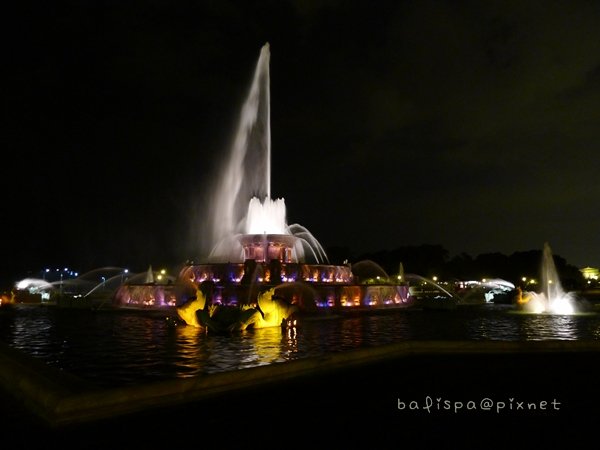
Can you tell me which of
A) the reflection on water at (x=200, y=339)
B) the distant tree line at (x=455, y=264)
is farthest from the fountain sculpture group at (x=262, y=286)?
A: the distant tree line at (x=455, y=264)

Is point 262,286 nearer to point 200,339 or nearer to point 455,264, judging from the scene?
point 200,339

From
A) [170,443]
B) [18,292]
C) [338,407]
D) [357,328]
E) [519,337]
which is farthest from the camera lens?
[18,292]

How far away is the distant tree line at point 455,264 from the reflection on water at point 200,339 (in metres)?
74.7

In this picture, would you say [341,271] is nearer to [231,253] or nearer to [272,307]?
[231,253]

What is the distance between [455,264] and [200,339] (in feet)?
312

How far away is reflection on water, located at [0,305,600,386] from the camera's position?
34.6ft

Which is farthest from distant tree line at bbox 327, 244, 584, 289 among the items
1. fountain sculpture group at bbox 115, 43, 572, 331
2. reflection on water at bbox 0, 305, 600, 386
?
reflection on water at bbox 0, 305, 600, 386

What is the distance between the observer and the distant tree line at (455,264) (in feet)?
315

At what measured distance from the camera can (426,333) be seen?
17781 millimetres

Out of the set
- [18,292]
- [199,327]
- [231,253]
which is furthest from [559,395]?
[18,292]

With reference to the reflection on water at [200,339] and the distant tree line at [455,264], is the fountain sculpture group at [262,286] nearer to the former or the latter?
the reflection on water at [200,339]

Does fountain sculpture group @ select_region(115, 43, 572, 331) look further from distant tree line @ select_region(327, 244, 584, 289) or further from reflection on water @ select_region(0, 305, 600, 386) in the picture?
distant tree line @ select_region(327, 244, 584, 289)

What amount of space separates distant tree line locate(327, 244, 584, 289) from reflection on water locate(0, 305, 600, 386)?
245ft

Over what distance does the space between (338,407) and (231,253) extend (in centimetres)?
3072
